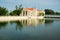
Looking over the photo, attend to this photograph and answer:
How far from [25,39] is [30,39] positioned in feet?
1.07

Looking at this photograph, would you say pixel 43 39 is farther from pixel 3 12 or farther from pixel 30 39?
pixel 3 12

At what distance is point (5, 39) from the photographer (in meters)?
9.98

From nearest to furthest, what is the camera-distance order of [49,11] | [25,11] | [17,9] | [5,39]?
[5,39], [17,9], [25,11], [49,11]

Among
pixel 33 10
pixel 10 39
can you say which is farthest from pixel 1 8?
pixel 10 39

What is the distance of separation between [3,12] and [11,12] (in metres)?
13.7

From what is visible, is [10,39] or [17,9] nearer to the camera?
[10,39]

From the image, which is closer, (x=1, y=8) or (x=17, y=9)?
(x=1, y=8)

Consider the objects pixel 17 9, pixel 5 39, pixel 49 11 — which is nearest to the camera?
pixel 5 39

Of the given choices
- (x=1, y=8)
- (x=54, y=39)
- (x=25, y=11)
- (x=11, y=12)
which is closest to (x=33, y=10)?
(x=25, y=11)

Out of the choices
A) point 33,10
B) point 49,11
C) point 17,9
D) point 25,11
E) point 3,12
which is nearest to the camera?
point 3,12

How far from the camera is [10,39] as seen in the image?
10.1 metres

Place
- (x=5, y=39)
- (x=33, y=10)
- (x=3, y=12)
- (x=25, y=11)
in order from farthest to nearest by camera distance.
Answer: (x=33, y=10), (x=25, y=11), (x=3, y=12), (x=5, y=39)

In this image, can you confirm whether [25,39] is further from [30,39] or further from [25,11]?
[25,11]

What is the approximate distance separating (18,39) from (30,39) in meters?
0.78
